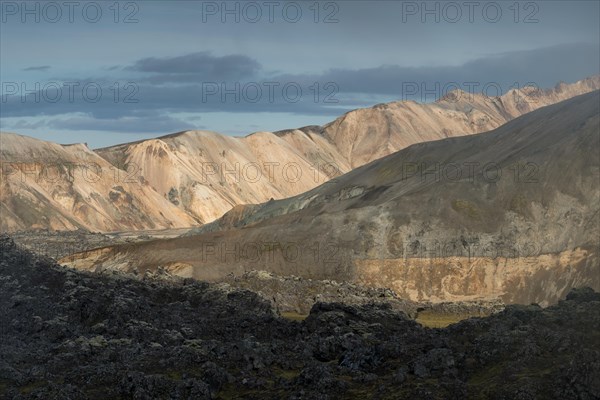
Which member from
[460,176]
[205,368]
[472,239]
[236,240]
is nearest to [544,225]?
[472,239]

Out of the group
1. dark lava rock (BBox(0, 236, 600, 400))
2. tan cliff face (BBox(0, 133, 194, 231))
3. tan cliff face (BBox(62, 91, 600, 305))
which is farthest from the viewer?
tan cliff face (BBox(0, 133, 194, 231))

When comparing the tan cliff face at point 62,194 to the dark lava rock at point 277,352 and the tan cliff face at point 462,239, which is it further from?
the dark lava rock at point 277,352

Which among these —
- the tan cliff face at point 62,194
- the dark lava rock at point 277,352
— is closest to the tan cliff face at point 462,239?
the dark lava rock at point 277,352

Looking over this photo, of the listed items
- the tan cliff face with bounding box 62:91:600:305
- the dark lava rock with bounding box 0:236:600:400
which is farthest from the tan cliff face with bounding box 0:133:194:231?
the dark lava rock with bounding box 0:236:600:400

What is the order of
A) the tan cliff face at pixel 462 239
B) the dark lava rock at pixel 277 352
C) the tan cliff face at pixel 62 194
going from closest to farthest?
1. the dark lava rock at pixel 277 352
2. the tan cliff face at pixel 462 239
3. the tan cliff face at pixel 62 194

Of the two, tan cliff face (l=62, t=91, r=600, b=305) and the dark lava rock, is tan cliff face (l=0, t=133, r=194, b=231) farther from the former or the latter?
the dark lava rock

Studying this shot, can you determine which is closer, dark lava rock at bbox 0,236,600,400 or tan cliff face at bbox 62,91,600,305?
dark lava rock at bbox 0,236,600,400

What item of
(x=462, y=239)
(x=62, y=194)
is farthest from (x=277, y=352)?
(x=62, y=194)

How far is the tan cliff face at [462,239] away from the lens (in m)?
89.2

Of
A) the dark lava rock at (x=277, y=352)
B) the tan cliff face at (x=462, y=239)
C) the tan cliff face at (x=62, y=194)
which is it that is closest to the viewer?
the dark lava rock at (x=277, y=352)

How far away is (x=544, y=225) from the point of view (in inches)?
3666

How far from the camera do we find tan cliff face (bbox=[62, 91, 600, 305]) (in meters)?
89.2

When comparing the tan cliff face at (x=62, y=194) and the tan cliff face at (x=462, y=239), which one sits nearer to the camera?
the tan cliff face at (x=462, y=239)

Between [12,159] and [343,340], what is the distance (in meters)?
151
